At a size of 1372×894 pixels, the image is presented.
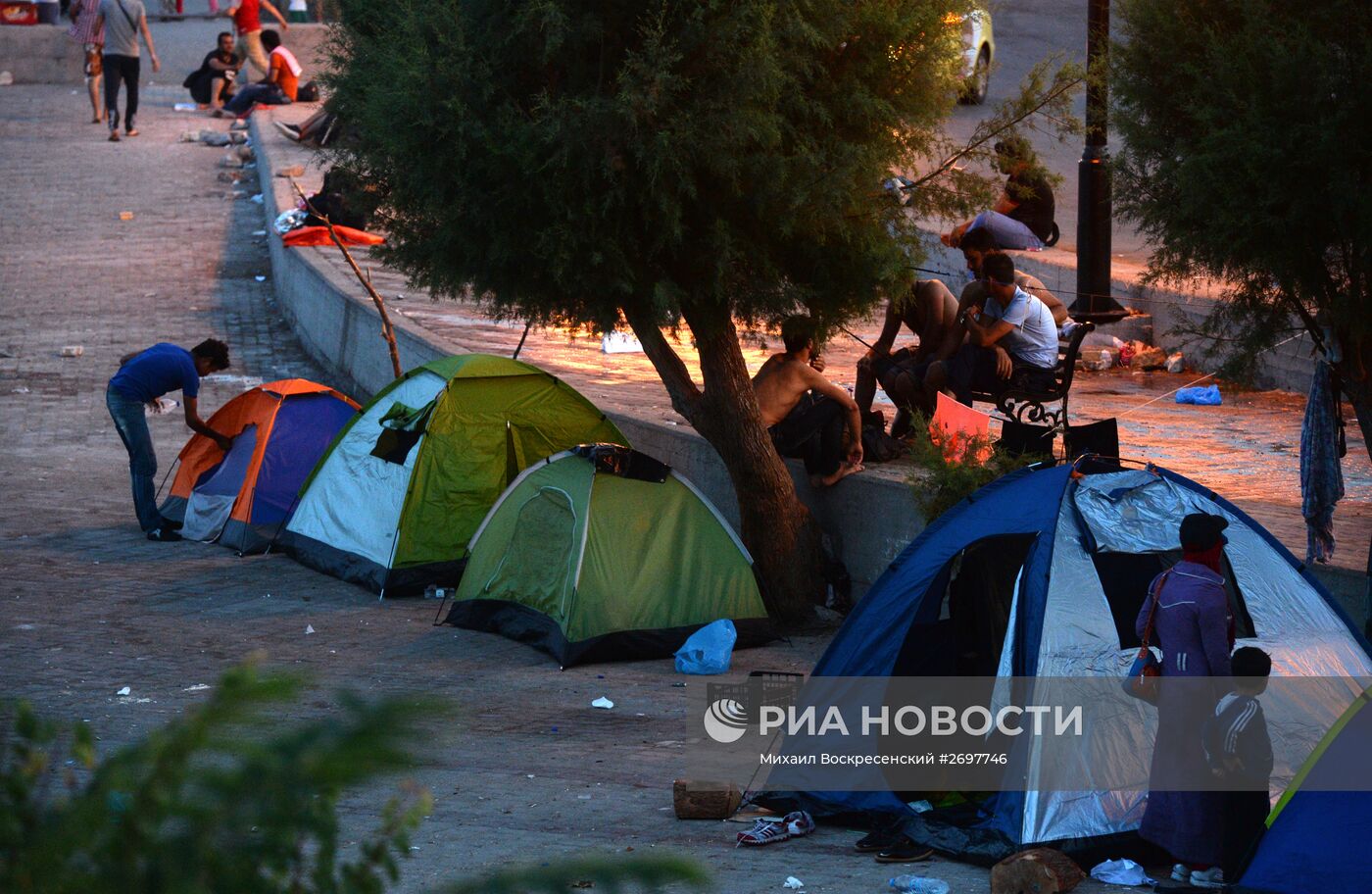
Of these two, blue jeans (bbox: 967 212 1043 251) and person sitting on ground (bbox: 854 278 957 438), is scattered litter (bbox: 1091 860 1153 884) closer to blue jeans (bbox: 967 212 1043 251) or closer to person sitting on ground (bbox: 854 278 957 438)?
person sitting on ground (bbox: 854 278 957 438)

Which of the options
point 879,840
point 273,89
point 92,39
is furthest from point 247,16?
point 879,840

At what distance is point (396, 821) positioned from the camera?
2.32 meters

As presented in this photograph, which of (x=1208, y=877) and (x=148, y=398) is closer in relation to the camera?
(x=1208, y=877)

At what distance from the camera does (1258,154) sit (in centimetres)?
756

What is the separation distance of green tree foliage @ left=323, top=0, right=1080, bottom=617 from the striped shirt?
21.0 metres

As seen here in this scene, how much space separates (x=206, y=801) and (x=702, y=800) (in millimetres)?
5696

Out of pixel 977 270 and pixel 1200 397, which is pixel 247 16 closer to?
pixel 1200 397

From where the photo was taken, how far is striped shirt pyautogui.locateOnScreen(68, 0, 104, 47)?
95.8 feet

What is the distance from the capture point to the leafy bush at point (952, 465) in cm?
919

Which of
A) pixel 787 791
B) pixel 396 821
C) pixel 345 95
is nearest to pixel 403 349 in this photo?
pixel 345 95

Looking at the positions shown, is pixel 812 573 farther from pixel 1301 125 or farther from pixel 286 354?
pixel 286 354

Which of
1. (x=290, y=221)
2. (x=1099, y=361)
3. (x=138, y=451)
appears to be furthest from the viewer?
(x=290, y=221)

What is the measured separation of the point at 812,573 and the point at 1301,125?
198 inches

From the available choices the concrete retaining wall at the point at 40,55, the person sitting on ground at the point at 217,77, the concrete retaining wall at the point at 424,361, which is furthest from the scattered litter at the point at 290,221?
the concrete retaining wall at the point at 40,55
